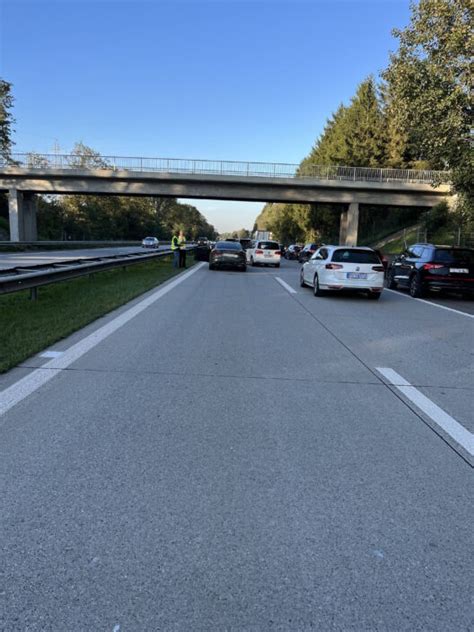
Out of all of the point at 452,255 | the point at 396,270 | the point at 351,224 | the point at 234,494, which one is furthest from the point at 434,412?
the point at 351,224

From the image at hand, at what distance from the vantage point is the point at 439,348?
313 inches

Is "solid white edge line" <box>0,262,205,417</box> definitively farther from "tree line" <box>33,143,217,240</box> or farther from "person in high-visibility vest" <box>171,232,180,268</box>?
"tree line" <box>33,143,217,240</box>

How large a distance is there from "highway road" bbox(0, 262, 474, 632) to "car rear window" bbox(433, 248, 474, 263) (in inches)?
375

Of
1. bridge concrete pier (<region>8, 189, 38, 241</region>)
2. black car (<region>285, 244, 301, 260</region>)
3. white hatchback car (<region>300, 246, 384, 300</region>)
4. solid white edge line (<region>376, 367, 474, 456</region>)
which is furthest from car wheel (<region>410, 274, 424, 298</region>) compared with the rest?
bridge concrete pier (<region>8, 189, 38, 241</region>)

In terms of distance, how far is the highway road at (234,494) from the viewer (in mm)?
2293

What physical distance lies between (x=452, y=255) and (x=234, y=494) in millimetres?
14098

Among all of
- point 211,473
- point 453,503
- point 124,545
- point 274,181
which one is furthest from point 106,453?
point 274,181

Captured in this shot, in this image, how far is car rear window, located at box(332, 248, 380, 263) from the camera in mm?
14086

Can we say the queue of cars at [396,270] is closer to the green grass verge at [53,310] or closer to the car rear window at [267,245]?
the green grass verge at [53,310]

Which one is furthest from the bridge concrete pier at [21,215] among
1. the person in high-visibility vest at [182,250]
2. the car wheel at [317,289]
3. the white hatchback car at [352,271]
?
the white hatchback car at [352,271]

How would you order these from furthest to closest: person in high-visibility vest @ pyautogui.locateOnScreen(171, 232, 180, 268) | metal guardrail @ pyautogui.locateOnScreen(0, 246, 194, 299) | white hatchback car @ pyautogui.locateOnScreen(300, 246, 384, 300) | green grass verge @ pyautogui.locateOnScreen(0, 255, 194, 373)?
person in high-visibility vest @ pyautogui.locateOnScreen(171, 232, 180, 268), white hatchback car @ pyautogui.locateOnScreen(300, 246, 384, 300), metal guardrail @ pyautogui.locateOnScreen(0, 246, 194, 299), green grass verge @ pyautogui.locateOnScreen(0, 255, 194, 373)

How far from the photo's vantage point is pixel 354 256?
14.2m

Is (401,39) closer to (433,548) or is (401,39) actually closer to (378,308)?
(378,308)

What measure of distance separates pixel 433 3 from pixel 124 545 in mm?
18822
